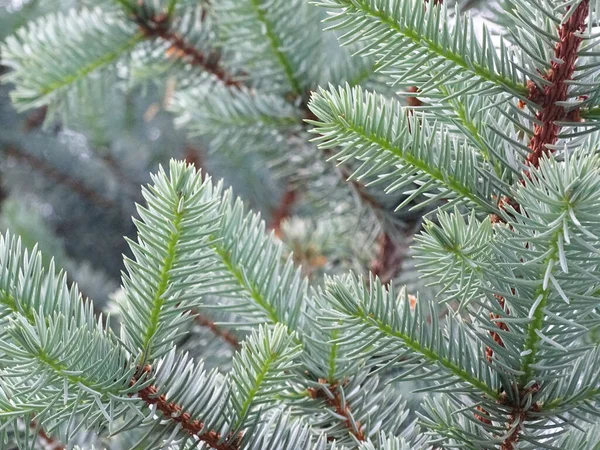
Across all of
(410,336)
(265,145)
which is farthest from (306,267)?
(410,336)

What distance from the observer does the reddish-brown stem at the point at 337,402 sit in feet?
1.19

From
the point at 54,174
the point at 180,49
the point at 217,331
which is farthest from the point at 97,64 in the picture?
the point at 54,174

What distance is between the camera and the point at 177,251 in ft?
0.92

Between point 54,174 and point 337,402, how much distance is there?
909mm

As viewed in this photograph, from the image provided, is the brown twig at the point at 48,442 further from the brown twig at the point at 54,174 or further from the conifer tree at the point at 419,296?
the brown twig at the point at 54,174

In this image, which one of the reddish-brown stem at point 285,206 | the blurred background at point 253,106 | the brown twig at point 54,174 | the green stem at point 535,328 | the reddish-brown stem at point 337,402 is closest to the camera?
the green stem at point 535,328

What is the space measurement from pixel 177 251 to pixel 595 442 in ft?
0.65

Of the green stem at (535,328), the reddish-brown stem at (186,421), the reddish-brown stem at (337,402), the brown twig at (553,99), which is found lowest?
the reddish-brown stem at (337,402)

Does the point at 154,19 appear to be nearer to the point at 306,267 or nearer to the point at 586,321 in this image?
the point at 306,267

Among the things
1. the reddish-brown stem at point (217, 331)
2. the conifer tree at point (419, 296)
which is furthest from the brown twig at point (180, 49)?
the conifer tree at point (419, 296)

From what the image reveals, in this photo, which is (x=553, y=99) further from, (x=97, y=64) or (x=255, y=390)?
(x=97, y=64)

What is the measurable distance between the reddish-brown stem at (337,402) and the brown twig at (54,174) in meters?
0.86

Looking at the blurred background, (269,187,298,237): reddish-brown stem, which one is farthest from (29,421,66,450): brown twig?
(269,187,298,237): reddish-brown stem

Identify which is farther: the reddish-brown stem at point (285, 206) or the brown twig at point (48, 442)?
the reddish-brown stem at point (285, 206)
